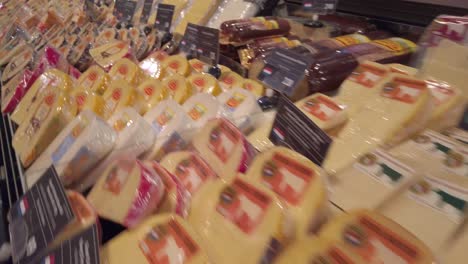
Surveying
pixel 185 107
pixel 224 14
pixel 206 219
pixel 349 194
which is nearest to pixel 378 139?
pixel 349 194

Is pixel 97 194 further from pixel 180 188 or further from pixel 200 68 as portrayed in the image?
pixel 200 68

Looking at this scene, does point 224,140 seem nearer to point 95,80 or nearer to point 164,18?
point 95,80

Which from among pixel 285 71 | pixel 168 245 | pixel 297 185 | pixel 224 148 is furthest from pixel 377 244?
pixel 285 71

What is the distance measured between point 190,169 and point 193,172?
0.05 feet

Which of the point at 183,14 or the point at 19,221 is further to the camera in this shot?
the point at 183,14

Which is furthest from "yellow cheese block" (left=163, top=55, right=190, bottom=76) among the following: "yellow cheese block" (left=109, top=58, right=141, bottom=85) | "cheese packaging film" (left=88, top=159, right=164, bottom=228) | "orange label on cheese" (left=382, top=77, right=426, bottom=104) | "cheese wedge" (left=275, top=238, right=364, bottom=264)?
"cheese wedge" (left=275, top=238, right=364, bottom=264)

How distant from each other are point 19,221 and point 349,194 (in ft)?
2.57

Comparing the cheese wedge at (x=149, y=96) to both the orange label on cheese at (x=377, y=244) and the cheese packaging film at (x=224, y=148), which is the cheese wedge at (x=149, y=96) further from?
the orange label on cheese at (x=377, y=244)

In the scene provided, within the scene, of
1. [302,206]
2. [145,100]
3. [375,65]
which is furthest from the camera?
[145,100]

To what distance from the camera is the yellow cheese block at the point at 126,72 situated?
5.48 ft

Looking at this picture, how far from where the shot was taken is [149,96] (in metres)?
1.45

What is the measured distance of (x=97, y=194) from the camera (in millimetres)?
959

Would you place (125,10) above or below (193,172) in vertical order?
above

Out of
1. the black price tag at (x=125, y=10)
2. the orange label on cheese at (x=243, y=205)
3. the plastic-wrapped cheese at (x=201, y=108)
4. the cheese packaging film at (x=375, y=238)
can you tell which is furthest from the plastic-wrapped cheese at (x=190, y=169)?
the black price tag at (x=125, y=10)
